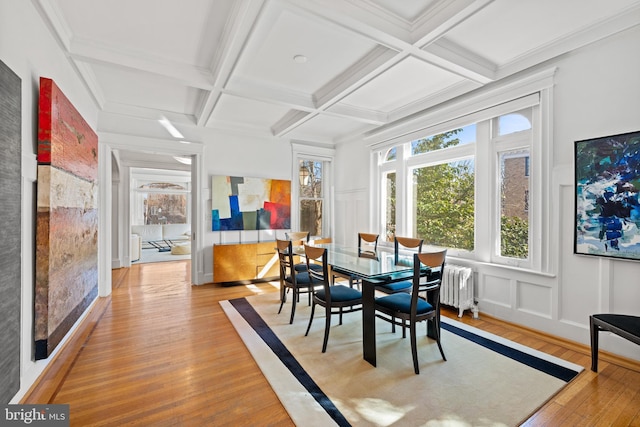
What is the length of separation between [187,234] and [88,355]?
9.52 m

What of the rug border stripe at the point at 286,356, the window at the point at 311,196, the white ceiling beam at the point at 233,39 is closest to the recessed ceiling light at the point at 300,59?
the white ceiling beam at the point at 233,39

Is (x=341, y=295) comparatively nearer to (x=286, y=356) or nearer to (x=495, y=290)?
(x=286, y=356)

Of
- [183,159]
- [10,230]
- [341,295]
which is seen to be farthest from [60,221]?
[183,159]

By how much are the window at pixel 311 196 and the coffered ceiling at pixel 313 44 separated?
2.19 meters

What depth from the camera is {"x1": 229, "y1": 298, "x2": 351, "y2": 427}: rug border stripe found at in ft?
6.01

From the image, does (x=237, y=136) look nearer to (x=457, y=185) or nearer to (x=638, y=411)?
(x=457, y=185)

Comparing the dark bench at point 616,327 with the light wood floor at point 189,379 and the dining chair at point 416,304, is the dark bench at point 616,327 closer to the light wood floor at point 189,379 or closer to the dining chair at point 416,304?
the light wood floor at point 189,379

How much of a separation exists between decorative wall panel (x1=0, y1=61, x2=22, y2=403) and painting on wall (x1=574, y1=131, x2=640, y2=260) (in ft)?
14.1

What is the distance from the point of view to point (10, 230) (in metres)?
1.68

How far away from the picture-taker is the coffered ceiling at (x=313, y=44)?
85.0 inches

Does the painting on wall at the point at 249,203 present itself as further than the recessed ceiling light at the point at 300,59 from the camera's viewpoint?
Yes

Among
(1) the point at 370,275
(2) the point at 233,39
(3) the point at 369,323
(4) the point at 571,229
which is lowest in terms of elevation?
(3) the point at 369,323

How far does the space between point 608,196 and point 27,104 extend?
14.9 feet

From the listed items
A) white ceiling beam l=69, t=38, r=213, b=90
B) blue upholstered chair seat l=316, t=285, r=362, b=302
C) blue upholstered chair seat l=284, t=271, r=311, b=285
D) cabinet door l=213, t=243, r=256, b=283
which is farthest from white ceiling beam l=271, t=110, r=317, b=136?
blue upholstered chair seat l=316, t=285, r=362, b=302
